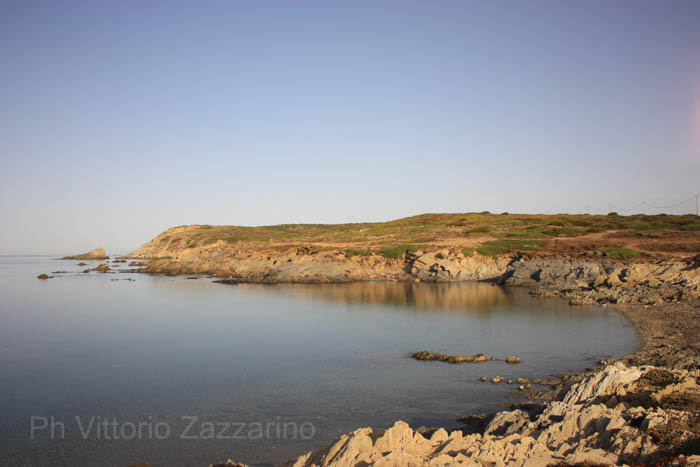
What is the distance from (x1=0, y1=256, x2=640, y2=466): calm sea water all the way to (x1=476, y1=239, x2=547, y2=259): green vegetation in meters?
13.4

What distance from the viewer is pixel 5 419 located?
13180 millimetres

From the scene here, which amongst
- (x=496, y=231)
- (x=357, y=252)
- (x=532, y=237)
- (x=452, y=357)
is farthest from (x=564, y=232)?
(x=452, y=357)

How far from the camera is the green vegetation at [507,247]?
48.9 meters

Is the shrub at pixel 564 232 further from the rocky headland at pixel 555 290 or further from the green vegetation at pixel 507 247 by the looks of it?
the green vegetation at pixel 507 247

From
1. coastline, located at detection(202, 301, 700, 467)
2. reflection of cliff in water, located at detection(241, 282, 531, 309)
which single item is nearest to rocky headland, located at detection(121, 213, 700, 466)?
coastline, located at detection(202, 301, 700, 467)

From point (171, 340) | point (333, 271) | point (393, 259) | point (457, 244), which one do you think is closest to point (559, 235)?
point (457, 244)

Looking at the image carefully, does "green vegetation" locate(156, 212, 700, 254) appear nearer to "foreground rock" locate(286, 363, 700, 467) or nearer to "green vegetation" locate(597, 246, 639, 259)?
"green vegetation" locate(597, 246, 639, 259)

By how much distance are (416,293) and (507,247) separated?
628 inches

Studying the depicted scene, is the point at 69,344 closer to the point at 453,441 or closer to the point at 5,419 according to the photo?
the point at 5,419

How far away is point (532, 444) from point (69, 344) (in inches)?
882

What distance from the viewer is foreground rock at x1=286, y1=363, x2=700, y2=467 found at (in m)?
7.73

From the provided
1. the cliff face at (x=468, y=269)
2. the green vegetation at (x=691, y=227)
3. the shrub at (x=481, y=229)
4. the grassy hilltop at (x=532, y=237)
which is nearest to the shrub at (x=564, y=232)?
the grassy hilltop at (x=532, y=237)

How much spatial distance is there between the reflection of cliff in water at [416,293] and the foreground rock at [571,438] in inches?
849

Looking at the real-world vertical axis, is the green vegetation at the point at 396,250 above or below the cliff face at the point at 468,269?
above
